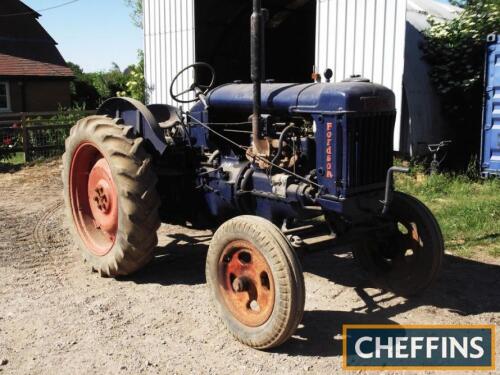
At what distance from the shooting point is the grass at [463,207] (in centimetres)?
577

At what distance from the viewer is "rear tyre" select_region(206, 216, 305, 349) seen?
335cm

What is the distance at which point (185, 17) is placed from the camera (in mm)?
10570

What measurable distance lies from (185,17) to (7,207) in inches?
194

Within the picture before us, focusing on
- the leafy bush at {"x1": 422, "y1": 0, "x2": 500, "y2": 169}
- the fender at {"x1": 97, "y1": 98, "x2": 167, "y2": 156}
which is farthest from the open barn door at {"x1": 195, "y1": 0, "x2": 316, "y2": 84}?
the fender at {"x1": 97, "y1": 98, "x2": 167, "y2": 156}

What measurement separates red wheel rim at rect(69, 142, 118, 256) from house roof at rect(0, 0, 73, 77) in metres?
18.3

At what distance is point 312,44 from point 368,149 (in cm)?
869

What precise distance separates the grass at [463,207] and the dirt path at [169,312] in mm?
455

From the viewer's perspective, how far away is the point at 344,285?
4.70m

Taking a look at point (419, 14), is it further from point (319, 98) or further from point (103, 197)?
point (103, 197)

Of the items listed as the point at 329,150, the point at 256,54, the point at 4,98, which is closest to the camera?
the point at 329,150

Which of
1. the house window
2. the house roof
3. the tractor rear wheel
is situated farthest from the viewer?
the house roof

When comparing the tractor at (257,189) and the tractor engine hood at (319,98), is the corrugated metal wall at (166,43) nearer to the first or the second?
the tractor at (257,189)

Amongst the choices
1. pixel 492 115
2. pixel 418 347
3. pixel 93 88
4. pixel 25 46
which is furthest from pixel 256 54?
pixel 93 88

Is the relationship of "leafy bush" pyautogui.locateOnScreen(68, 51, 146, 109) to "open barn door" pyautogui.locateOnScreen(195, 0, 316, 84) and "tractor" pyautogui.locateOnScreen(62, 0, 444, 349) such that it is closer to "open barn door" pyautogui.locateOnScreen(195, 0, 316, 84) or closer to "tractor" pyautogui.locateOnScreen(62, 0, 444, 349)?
"open barn door" pyautogui.locateOnScreen(195, 0, 316, 84)
